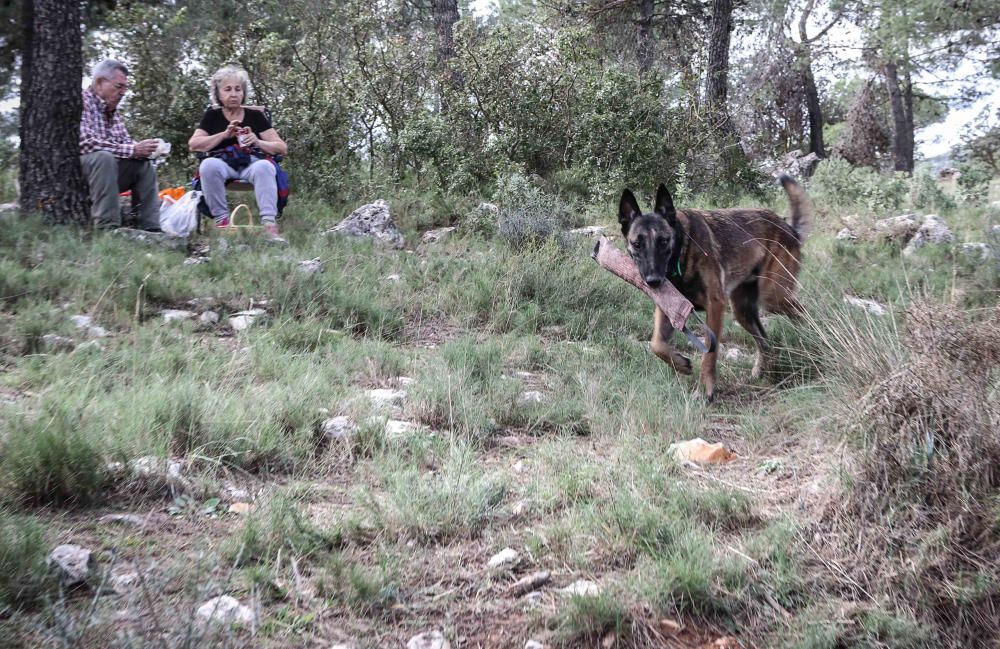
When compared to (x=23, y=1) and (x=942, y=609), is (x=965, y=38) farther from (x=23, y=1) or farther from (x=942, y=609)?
(x=23, y=1)

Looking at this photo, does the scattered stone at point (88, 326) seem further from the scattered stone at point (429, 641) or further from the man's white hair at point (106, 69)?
the scattered stone at point (429, 641)

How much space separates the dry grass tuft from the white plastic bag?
6.35 metres

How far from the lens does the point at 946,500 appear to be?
2744mm

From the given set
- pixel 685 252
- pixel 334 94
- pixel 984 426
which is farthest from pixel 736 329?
pixel 334 94

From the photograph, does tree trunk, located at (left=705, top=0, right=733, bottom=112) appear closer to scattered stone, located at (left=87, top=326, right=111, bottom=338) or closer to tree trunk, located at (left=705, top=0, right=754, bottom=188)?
tree trunk, located at (left=705, top=0, right=754, bottom=188)

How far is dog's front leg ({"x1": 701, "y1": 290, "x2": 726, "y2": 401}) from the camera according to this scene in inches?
197

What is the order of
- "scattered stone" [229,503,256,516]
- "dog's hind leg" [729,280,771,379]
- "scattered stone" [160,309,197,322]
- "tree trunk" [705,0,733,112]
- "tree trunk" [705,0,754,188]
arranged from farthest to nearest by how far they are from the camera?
"tree trunk" [705,0,733,112]
"tree trunk" [705,0,754,188]
"dog's hind leg" [729,280,771,379]
"scattered stone" [160,309,197,322]
"scattered stone" [229,503,256,516]

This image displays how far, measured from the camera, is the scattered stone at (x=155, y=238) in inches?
268

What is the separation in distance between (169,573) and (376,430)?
146cm

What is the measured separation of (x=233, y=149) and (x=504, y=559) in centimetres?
609

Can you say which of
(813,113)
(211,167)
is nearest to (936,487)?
(211,167)

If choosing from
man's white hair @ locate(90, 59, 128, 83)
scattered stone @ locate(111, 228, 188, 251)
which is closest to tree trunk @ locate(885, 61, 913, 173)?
scattered stone @ locate(111, 228, 188, 251)

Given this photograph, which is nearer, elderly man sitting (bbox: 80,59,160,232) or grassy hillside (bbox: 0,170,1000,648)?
grassy hillside (bbox: 0,170,1000,648)

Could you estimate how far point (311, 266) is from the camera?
254 inches
